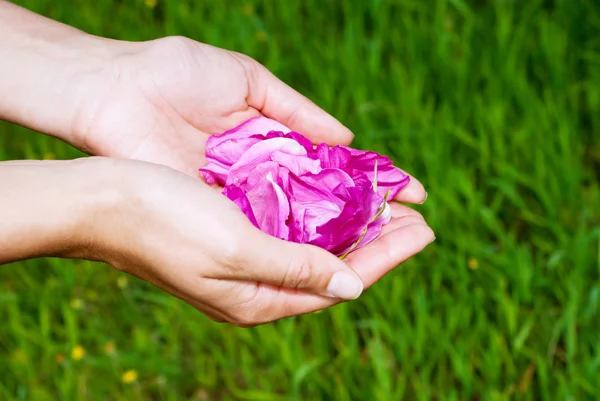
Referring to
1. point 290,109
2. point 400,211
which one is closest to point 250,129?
point 290,109

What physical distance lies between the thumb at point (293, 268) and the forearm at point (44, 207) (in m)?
0.25

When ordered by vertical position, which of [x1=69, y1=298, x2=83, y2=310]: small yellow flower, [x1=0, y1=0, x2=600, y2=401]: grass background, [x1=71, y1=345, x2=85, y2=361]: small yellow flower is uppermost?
[x1=0, y1=0, x2=600, y2=401]: grass background

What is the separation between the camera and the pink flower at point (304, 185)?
1252 millimetres

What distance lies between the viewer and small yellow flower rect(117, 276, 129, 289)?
1913 mm

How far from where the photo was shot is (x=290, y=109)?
1541 millimetres

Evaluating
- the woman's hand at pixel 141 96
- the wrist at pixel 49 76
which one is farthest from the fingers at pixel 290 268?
the wrist at pixel 49 76

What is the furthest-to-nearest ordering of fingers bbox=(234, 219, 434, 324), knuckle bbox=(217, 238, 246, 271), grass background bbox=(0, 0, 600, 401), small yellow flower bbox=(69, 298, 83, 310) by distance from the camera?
small yellow flower bbox=(69, 298, 83, 310), grass background bbox=(0, 0, 600, 401), fingers bbox=(234, 219, 434, 324), knuckle bbox=(217, 238, 246, 271)

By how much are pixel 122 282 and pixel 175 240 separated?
850mm

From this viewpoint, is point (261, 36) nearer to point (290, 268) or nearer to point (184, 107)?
point (184, 107)

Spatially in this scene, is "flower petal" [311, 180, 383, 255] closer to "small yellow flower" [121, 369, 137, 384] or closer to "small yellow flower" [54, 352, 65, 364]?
"small yellow flower" [121, 369, 137, 384]

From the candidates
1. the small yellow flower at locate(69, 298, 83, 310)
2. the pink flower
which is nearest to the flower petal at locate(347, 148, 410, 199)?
the pink flower

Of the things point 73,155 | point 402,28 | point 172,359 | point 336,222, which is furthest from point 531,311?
point 73,155

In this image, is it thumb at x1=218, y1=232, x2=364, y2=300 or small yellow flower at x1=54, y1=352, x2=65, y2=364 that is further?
small yellow flower at x1=54, y1=352, x2=65, y2=364

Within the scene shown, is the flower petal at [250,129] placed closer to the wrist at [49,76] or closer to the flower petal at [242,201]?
the flower petal at [242,201]
